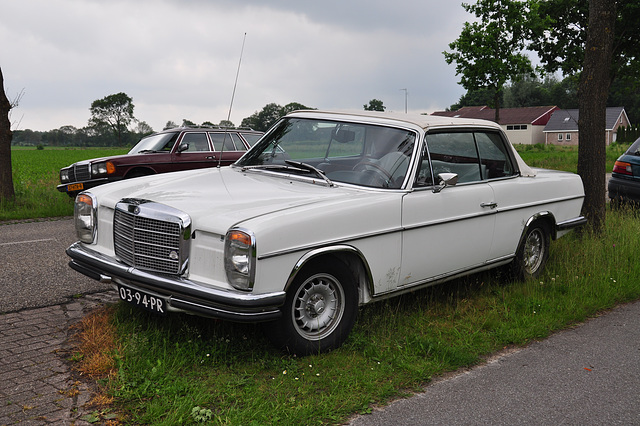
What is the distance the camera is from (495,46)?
3056cm

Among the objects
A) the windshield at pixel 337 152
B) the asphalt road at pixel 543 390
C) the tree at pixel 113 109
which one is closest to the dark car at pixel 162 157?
the windshield at pixel 337 152

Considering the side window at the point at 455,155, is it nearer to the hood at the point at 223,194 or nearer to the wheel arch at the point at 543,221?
the wheel arch at the point at 543,221

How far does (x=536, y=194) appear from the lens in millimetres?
6160

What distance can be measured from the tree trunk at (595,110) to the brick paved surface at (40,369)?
21.5ft

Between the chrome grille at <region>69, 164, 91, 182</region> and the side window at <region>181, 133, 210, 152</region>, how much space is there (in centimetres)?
200

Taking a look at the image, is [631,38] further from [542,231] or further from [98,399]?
[98,399]

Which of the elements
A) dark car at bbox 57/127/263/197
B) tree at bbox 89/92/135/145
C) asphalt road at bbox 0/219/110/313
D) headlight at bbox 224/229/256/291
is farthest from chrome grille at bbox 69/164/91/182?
tree at bbox 89/92/135/145

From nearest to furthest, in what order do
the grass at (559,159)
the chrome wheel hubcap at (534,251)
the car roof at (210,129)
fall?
the chrome wheel hubcap at (534,251), the car roof at (210,129), the grass at (559,159)

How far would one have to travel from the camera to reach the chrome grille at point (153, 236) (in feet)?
13.0

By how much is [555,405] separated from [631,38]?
81.7 feet

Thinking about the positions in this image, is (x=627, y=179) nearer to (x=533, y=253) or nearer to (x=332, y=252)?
(x=533, y=253)

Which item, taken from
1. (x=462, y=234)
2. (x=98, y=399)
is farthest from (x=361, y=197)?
(x=98, y=399)

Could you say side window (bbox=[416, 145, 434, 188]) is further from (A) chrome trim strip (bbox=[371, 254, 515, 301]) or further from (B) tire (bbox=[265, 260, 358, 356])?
(B) tire (bbox=[265, 260, 358, 356])

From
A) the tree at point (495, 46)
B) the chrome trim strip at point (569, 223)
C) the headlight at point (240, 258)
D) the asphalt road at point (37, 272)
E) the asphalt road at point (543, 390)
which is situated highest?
the tree at point (495, 46)
